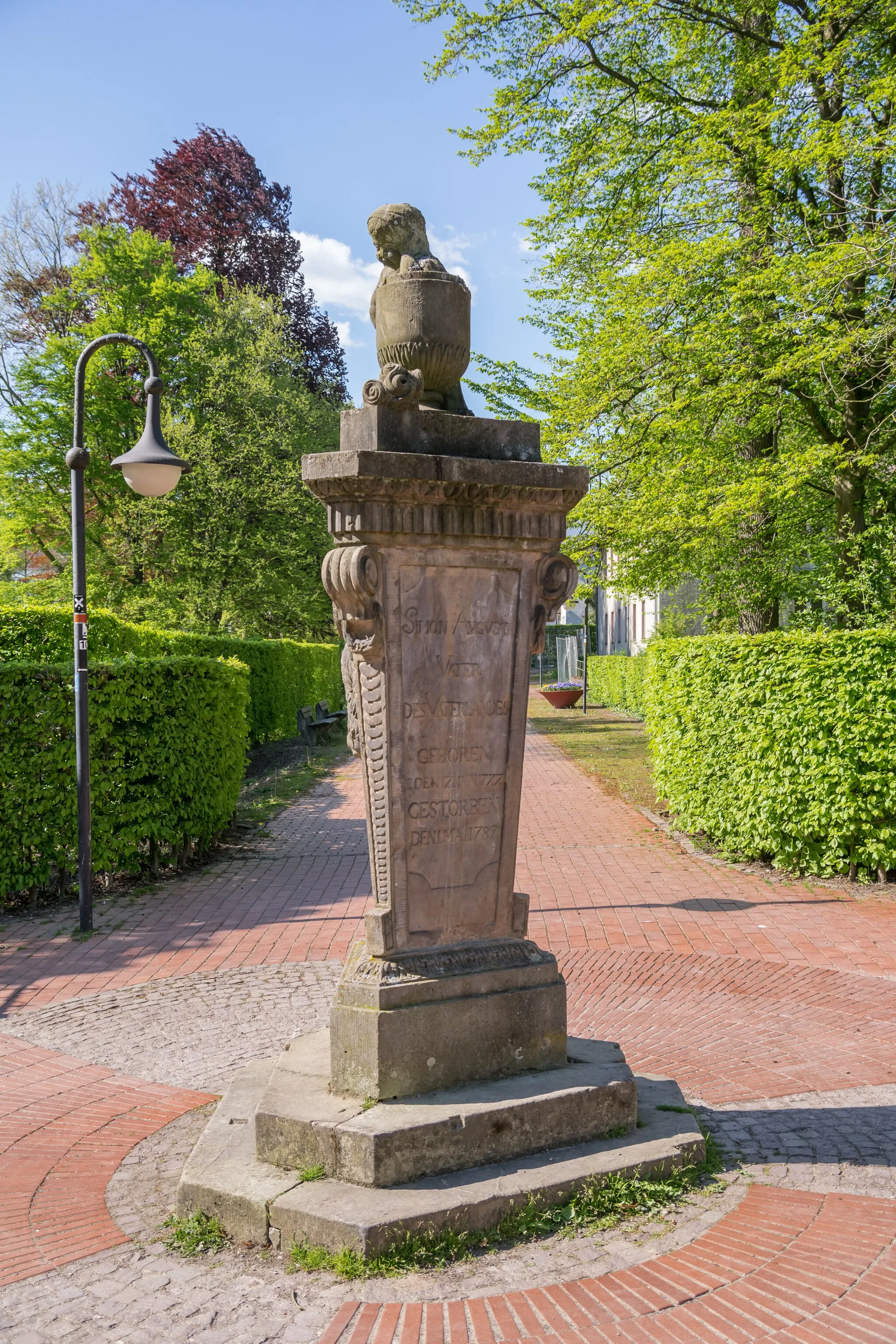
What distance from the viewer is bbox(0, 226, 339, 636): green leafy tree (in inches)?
911

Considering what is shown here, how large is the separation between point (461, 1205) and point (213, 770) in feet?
24.0

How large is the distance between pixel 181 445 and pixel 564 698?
1526 cm

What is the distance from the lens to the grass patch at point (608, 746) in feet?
50.3

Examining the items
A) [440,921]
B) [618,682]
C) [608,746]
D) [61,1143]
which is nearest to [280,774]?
[608,746]

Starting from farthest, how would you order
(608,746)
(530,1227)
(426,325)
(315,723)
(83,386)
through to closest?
(315,723)
(608,746)
(83,386)
(426,325)
(530,1227)

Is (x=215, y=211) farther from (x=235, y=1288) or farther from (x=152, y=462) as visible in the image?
(x=235, y=1288)

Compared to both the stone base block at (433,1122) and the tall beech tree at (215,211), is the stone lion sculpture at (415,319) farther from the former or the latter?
the tall beech tree at (215,211)

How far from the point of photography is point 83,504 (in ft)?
26.9

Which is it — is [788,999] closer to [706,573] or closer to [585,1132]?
[585,1132]

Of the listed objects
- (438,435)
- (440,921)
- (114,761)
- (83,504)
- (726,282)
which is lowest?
(440,921)

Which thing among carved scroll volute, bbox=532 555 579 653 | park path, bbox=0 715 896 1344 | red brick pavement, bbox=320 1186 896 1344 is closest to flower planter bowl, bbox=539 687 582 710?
park path, bbox=0 715 896 1344

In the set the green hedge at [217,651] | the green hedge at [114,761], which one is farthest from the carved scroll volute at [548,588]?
the green hedge at [217,651]

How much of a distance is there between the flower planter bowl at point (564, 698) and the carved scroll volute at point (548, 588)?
28.1 metres

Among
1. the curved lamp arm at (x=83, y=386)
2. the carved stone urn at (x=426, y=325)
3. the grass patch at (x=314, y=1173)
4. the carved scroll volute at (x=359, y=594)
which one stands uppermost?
the curved lamp arm at (x=83, y=386)
